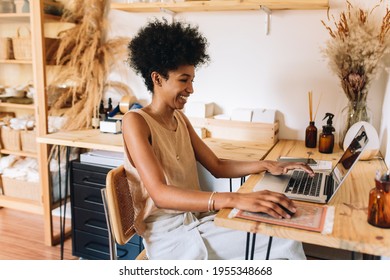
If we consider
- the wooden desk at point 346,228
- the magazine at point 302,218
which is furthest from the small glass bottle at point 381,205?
the magazine at point 302,218

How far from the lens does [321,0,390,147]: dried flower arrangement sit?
1826 millimetres

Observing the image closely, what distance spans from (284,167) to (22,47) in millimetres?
2143

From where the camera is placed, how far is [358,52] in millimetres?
1834

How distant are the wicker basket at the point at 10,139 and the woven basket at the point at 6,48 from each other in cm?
53

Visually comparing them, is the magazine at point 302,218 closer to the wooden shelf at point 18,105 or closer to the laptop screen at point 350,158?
the laptop screen at point 350,158

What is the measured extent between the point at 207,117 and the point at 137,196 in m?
0.94

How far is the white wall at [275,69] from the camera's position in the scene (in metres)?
2.13

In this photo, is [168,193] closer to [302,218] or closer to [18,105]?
[302,218]

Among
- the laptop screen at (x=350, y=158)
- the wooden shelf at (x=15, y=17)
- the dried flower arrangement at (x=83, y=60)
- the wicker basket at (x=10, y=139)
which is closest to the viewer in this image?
the laptop screen at (x=350, y=158)

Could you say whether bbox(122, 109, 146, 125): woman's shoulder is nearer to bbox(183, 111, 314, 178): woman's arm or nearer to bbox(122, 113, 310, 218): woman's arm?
bbox(122, 113, 310, 218): woman's arm

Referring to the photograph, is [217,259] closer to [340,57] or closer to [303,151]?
[303,151]

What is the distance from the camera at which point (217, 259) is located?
1.34m

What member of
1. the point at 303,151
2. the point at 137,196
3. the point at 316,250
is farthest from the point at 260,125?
the point at 137,196

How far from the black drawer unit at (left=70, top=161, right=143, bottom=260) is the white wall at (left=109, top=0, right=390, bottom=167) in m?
0.79
